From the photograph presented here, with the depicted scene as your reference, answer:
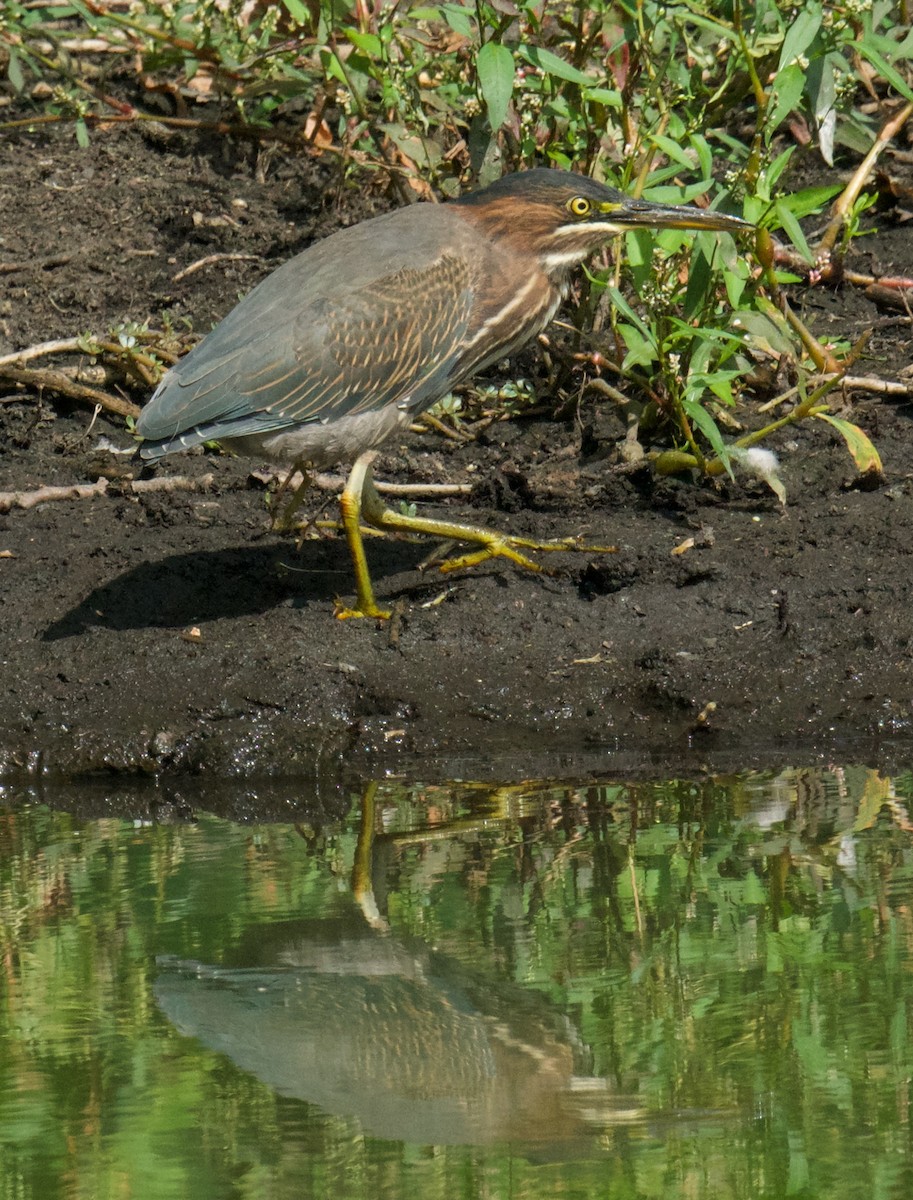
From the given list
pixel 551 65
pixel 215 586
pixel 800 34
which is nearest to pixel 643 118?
pixel 551 65

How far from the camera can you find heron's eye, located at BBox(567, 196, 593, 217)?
5219 mm

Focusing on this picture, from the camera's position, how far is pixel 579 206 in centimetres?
522

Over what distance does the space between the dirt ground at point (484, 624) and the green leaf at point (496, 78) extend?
52.6 inches

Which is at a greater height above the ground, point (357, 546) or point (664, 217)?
point (664, 217)

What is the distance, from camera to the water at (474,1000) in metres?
2.26

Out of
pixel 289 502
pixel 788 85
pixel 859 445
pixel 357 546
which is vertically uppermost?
pixel 788 85

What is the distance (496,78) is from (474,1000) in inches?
130

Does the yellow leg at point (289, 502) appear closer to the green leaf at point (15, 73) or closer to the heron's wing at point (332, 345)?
the heron's wing at point (332, 345)

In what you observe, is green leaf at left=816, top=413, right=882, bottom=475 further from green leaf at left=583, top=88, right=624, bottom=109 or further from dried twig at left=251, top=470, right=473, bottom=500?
dried twig at left=251, top=470, right=473, bottom=500

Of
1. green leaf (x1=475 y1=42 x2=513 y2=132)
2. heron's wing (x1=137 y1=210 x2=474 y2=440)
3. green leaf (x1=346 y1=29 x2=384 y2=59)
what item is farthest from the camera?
green leaf (x1=346 y1=29 x2=384 y2=59)

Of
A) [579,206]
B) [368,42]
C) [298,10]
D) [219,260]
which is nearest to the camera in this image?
[579,206]

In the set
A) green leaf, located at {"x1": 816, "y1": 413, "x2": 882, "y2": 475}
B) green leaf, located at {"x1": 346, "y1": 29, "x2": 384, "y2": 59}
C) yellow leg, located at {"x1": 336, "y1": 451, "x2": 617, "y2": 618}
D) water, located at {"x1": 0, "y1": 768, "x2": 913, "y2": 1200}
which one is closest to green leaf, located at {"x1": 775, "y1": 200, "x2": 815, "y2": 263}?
green leaf, located at {"x1": 816, "y1": 413, "x2": 882, "y2": 475}

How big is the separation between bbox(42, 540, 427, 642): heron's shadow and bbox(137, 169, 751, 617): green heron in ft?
0.74

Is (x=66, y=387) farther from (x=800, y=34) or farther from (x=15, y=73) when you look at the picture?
(x=800, y=34)
